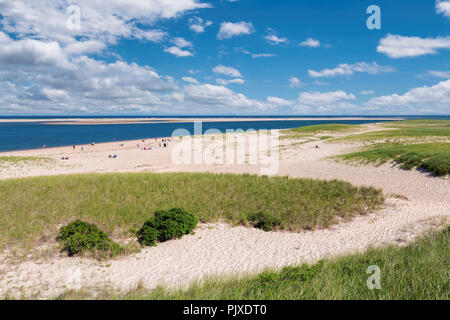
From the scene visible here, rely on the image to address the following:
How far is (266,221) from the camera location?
1470 cm

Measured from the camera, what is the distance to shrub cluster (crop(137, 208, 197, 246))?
12.9 meters

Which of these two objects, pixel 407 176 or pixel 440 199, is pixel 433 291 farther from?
pixel 407 176

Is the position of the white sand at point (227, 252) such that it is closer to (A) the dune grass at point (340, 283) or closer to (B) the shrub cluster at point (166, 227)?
(B) the shrub cluster at point (166, 227)

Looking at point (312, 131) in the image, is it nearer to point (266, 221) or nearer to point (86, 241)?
point (266, 221)

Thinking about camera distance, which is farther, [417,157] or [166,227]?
[417,157]

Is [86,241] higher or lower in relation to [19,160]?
lower

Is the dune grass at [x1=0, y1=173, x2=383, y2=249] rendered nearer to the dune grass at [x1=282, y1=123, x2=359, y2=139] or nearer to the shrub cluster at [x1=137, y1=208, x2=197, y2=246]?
the shrub cluster at [x1=137, y1=208, x2=197, y2=246]

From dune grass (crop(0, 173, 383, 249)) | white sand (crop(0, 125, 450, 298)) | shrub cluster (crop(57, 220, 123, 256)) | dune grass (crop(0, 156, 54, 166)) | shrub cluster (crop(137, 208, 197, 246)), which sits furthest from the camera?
dune grass (crop(0, 156, 54, 166))

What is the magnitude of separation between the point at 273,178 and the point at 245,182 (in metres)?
3.29

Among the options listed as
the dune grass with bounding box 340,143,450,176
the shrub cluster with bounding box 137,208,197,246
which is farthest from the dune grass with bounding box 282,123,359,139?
the shrub cluster with bounding box 137,208,197,246

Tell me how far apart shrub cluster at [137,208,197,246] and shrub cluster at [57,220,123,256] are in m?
1.51

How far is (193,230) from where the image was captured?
14.6 metres

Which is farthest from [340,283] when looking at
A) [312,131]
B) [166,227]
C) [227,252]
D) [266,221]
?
[312,131]

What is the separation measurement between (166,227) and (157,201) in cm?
496
